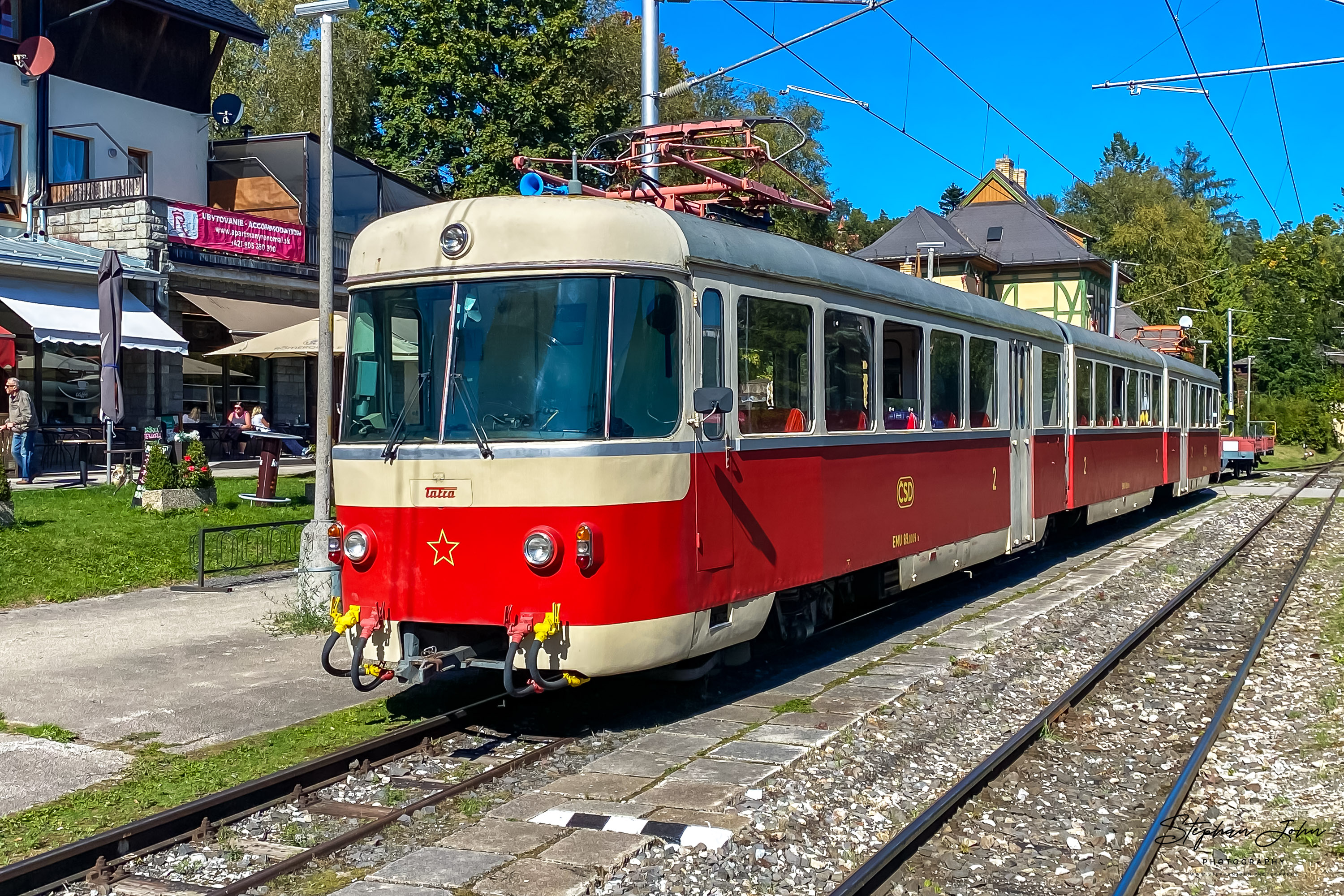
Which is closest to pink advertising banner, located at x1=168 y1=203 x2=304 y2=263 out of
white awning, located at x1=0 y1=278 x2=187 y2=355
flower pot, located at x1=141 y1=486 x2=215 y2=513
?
white awning, located at x1=0 y1=278 x2=187 y2=355

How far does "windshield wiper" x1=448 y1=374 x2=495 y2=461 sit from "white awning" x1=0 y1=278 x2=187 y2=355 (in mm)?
14925

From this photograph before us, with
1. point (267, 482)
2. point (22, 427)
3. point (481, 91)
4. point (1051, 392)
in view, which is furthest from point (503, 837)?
point (481, 91)

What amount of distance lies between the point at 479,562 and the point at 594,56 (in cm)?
3476

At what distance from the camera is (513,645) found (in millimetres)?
7051

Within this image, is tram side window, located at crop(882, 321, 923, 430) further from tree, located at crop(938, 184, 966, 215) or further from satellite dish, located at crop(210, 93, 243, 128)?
tree, located at crop(938, 184, 966, 215)

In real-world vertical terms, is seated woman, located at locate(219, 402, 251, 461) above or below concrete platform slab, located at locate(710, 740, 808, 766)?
above

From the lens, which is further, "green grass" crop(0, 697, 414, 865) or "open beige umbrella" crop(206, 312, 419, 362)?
"open beige umbrella" crop(206, 312, 419, 362)

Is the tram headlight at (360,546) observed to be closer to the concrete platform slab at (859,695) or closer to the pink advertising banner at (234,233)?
the concrete platform slab at (859,695)

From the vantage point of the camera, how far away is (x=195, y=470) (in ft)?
55.3

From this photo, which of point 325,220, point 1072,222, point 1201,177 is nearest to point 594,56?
point 325,220

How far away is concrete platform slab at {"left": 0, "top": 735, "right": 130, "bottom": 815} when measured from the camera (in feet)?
21.4

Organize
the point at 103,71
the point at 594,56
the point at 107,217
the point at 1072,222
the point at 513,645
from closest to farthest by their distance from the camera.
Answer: the point at 513,645
the point at 107,217
the point at 103,71
the point at 594,56
the point at 1072,222

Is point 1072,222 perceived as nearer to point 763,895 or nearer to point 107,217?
point 107,217

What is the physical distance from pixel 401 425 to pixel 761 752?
274 cm
